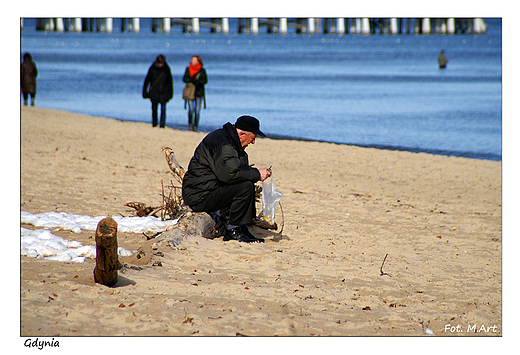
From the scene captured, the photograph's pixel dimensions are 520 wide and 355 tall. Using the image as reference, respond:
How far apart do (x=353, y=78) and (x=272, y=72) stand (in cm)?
727

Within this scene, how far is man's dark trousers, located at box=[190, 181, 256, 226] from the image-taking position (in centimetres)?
496

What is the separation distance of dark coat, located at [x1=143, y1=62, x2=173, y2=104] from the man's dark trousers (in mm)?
8519

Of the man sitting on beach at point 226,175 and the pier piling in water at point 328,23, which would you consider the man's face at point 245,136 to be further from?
the pier piling in water at point 328,23

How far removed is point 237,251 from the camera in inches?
191


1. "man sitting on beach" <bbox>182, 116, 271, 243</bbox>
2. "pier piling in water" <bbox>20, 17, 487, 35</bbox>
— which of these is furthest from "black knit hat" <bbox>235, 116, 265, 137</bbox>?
"pier piling in water" <bbox>20, 17, 487, 35</bbox>

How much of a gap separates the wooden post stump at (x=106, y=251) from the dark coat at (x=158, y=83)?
988 cm

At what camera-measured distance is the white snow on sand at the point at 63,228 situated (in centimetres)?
452

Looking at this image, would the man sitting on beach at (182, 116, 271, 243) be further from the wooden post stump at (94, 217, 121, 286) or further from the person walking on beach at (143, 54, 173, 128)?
the person walking on beach at (143, 54, 173, 128)

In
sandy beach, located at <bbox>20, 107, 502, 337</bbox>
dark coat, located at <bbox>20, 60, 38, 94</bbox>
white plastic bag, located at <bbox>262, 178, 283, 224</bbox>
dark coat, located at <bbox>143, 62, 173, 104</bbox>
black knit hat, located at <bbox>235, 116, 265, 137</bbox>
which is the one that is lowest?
sandy beach, located at <bbox>20, 107, 502, 337</bbox>

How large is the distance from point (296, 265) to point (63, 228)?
2595mm

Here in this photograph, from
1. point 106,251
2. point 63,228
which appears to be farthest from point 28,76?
point 106,251

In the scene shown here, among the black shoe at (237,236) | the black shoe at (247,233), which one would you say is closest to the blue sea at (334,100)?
the black shoe at (247,233)
